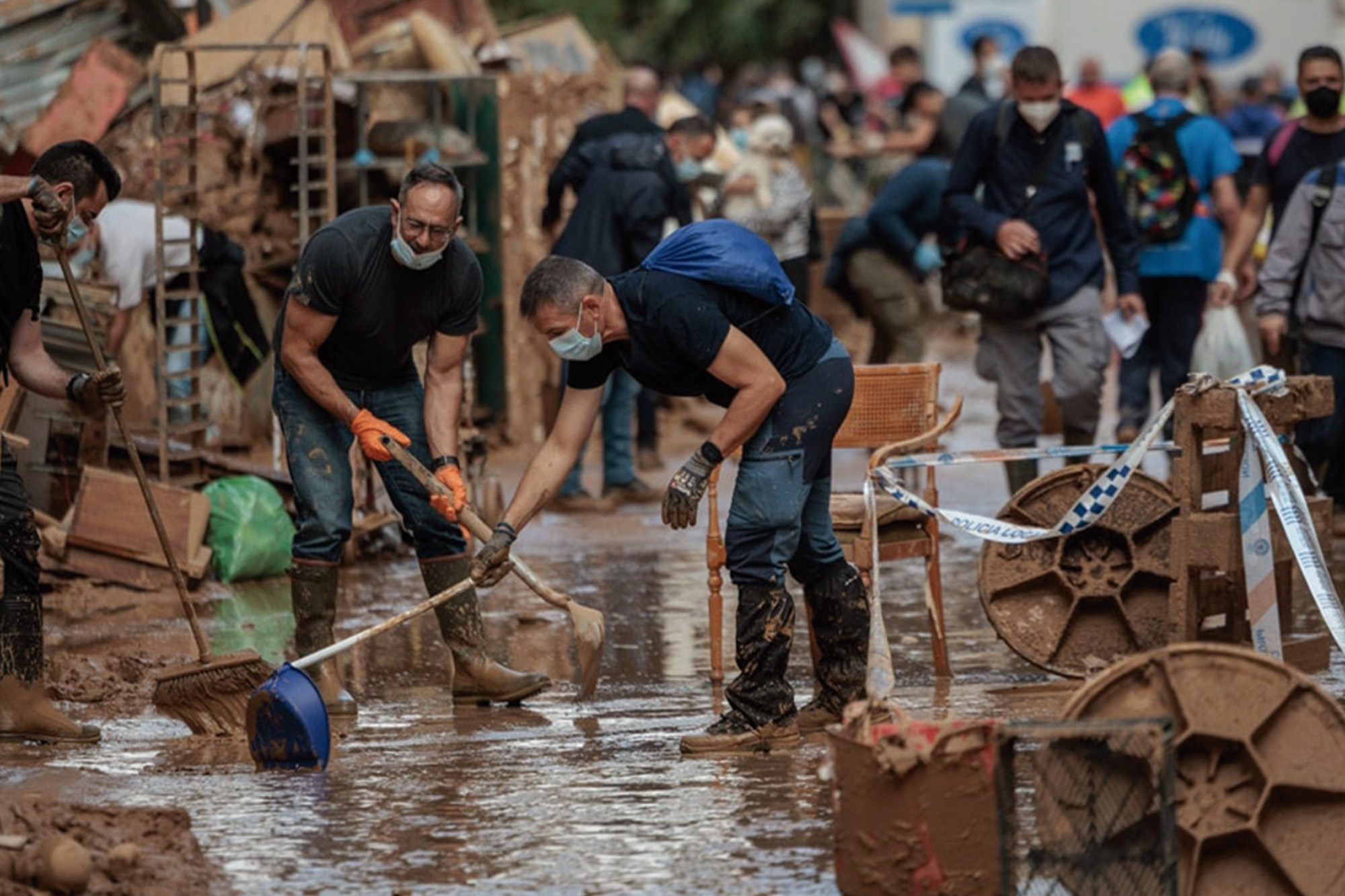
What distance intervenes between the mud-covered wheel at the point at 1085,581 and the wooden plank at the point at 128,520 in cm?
376

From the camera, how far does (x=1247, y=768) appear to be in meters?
5.32

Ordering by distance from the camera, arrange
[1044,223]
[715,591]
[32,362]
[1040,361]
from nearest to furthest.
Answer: [32,362], [715,591], [1044,223], [1040,361]

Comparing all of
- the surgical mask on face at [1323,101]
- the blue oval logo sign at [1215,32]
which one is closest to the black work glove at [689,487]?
the surgical mask on face at [1323,101]

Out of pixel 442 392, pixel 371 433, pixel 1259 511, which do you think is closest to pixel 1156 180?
pixel 1259 511

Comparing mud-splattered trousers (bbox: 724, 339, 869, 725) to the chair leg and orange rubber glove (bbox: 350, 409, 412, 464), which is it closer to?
the chair leg

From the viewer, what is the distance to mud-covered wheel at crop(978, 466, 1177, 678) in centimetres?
762

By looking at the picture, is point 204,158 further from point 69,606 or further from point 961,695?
point 961,695

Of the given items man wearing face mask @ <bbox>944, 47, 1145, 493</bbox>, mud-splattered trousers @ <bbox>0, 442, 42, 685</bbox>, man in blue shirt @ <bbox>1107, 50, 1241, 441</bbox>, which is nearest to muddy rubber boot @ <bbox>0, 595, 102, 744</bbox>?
mud-splattered trousers @ <bbox>0, 442, 42, 685</bbox>

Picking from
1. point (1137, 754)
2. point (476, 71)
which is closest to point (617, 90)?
point (476, 71)

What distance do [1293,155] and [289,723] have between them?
20.3 ft

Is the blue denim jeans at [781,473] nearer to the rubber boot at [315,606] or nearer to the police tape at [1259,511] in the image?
the police tape at [1259,511]

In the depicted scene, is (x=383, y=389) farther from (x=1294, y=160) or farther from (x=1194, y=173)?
(x=1194, y=173)

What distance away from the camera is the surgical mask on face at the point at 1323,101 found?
Answer: 10.6m

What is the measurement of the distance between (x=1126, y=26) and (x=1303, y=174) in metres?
21.1
